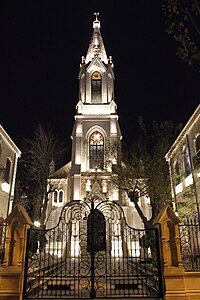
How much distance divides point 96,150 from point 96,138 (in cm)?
156

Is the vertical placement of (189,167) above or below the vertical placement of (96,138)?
below

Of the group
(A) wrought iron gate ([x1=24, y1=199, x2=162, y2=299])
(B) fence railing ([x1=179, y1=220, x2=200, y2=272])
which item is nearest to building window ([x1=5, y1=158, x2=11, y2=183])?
(A) wrought iron gate ([x1=24, y1=199, x2=162, y2=299])

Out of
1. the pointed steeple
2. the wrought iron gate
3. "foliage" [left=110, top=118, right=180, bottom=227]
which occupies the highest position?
the pointed steeple

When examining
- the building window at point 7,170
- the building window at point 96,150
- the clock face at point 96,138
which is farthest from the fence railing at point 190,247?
the clock face at point 96,138

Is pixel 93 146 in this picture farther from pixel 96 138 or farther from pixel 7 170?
pixel 7 170

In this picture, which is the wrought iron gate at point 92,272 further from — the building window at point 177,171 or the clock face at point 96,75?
the clock face at point 96,75

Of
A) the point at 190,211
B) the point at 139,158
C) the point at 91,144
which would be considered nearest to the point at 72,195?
the point at 91,144

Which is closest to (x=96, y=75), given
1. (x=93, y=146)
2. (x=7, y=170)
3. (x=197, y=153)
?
(x=93, y=146)

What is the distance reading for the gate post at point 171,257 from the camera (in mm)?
8117

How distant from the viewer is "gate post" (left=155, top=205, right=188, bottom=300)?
8.12 m

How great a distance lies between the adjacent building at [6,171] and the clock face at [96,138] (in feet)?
30.2

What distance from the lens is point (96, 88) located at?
3434cm

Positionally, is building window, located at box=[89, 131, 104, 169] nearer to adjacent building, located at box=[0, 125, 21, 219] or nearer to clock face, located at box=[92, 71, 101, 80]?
clock face, located at box=[92, 71, 101, 80]

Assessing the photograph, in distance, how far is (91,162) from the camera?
2972cm
